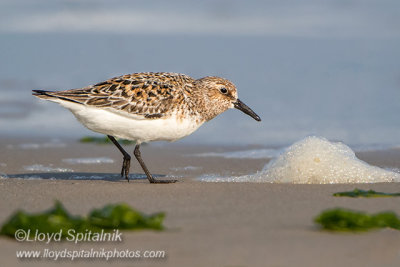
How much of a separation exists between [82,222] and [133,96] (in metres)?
2.86

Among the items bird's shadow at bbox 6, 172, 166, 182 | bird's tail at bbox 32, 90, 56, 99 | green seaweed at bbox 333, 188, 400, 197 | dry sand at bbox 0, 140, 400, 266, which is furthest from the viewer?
bird's shadow at bbox 6, 172, 166, 182

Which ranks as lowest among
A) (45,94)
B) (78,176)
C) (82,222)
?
(78,176)

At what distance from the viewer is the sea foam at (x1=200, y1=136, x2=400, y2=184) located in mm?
7156

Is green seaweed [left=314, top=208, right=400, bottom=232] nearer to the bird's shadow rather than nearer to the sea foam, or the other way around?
the sea foam

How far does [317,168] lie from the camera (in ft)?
23.6

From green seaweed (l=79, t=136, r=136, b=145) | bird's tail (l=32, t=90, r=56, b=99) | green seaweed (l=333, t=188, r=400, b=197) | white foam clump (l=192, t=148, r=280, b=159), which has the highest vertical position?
bird's tail (l=32, t=90, r=56, b=99)

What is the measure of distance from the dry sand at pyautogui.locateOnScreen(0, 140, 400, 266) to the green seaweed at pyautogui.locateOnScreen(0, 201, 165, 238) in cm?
8

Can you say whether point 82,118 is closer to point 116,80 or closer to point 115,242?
point 116,80

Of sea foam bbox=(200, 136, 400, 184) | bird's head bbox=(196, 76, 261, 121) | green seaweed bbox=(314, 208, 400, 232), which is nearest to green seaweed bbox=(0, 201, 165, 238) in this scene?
green seaweed bbox=(314, 208, 400, 232)

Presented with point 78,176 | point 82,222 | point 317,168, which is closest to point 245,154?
point 78,176

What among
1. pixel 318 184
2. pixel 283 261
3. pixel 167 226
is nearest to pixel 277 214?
pixel 167 226

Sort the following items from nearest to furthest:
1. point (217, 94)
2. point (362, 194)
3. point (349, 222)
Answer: point (349, 222) < point (362, 194) < point (217, 94)

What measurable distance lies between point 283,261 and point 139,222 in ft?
3.33

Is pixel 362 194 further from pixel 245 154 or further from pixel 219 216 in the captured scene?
pixel 245 154
